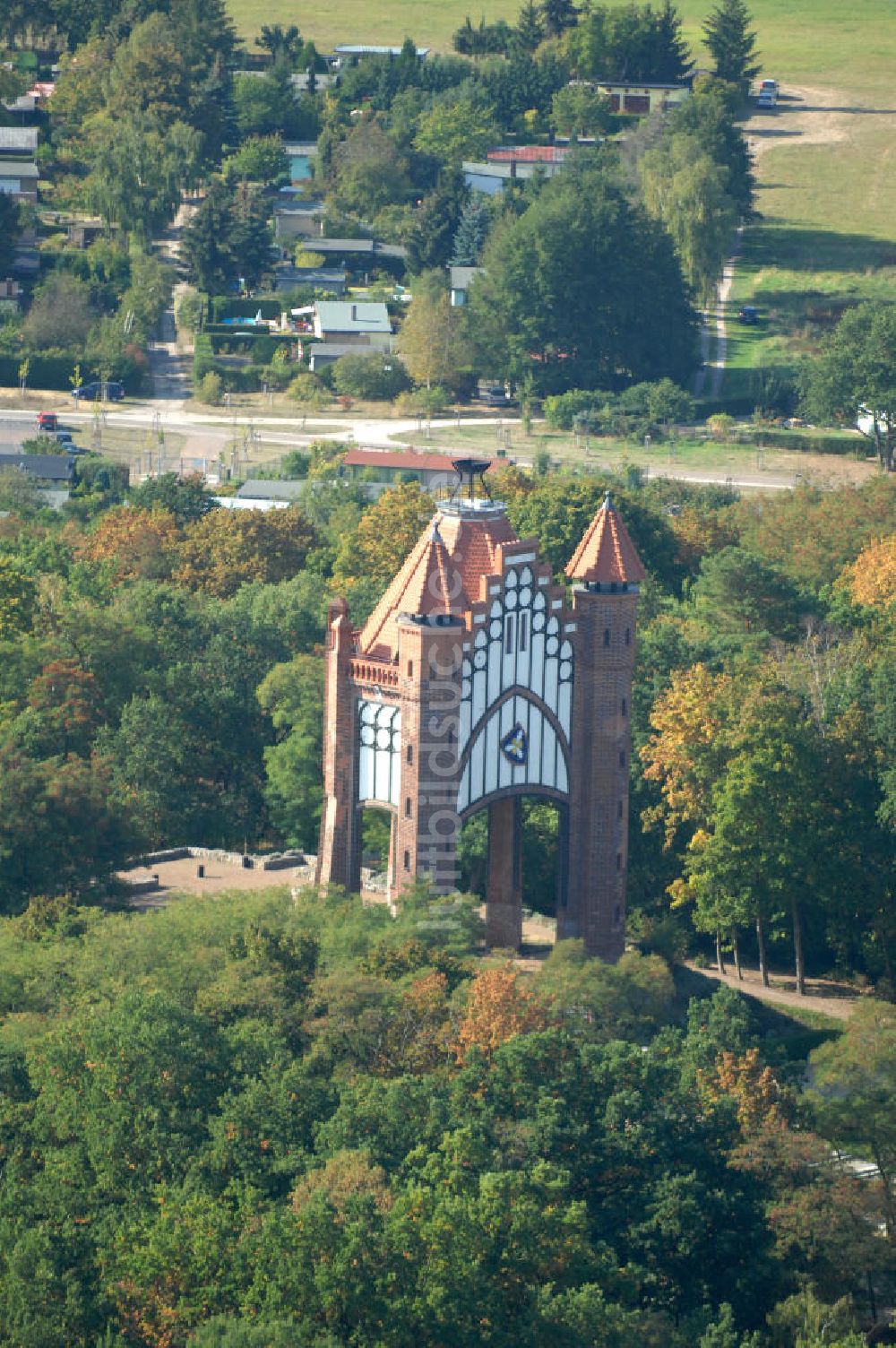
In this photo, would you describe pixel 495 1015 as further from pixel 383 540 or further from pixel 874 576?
pixel 383 540

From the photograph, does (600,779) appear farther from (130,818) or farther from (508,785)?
(130,818)

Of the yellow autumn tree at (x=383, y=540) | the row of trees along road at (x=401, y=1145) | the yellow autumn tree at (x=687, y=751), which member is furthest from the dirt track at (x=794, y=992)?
the yellow autumn tree at (x=383, y=540)

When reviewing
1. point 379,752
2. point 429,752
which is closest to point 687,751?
point 379,752

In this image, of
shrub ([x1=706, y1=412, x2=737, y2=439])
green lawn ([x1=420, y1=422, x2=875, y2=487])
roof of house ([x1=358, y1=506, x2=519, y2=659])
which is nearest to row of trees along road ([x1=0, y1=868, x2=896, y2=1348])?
roof of house ([x1=358, y1=506, x2=519, y2=659])

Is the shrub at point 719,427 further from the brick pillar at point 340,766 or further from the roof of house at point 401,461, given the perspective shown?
the brick pillar at point 340,766

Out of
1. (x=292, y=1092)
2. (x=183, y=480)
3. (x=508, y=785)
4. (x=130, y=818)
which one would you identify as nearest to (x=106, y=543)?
(x=183, y=480)

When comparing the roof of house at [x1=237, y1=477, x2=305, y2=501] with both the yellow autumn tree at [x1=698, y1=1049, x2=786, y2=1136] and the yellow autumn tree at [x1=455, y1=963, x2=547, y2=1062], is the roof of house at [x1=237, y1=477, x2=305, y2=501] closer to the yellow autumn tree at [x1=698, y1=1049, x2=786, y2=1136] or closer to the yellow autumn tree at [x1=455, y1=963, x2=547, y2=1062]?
the yellow autumn tree at [x1=455, y1=963, x2=547, y2=1062]
